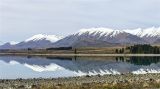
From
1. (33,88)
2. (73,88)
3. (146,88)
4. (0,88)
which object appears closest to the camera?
(146,88)

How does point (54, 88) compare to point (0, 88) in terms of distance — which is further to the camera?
point (0, 88)

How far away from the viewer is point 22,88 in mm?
40875

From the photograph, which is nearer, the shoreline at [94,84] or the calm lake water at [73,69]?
the shoreline at [94,84]

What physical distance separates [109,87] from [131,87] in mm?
1933

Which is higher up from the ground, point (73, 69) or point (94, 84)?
point (94, 84)

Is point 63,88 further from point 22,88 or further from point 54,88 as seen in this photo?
point 22,88

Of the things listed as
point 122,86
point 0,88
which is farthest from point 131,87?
point 0,88

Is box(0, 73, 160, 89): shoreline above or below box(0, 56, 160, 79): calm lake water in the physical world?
above

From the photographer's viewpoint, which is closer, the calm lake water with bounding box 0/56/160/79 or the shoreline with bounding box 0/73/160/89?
the shoreline with bounding box 0/73/160/89

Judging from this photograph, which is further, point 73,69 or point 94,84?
point 73,69

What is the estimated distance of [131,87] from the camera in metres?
35.6

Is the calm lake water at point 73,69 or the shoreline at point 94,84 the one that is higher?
the shoreline at point 94,84

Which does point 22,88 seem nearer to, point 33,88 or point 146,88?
point 33,88

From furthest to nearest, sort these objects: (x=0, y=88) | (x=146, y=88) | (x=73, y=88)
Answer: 1. (x=0, y=88)
2. (x=73, y=88)
3. (x=146, y=88)
